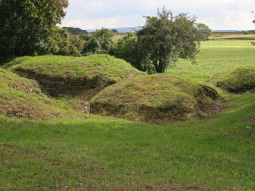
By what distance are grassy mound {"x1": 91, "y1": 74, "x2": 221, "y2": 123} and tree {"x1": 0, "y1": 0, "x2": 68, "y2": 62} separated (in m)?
15.5

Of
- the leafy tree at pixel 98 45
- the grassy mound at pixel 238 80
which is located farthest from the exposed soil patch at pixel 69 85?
the leafy tree at pixel 98 45

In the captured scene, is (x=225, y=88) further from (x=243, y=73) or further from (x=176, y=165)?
(x=176, y=165)

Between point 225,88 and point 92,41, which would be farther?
point 92,41

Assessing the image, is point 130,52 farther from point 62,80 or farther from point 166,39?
point 62,80

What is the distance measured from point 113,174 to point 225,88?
18.5 metres

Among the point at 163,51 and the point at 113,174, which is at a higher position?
the point at 163,51

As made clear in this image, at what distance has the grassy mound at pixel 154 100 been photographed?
1324cm

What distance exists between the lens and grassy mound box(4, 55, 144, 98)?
18.4m

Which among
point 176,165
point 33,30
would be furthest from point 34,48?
point 176,165

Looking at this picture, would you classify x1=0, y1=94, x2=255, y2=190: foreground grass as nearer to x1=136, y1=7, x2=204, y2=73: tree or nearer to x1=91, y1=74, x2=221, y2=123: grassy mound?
x1=91, y1=74, x2=221, y2=123: grassy mound

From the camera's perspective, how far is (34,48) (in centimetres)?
2783

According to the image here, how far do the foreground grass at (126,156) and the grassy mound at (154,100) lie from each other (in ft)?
8.90

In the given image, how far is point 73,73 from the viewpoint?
19.0m

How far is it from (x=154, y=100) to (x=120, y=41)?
18.1 m
